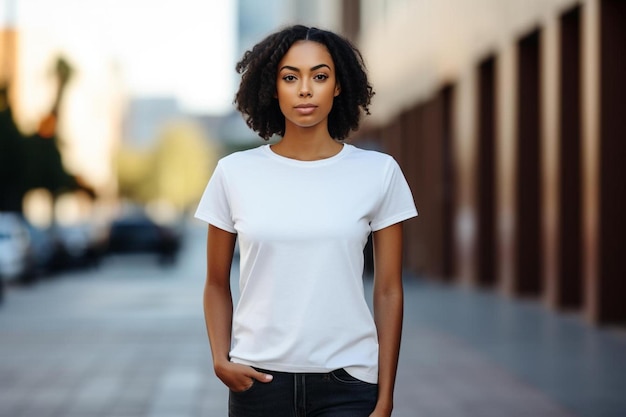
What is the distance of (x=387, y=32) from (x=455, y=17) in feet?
36.7

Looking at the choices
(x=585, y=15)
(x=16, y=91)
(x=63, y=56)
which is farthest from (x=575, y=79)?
(x=16, y=91)

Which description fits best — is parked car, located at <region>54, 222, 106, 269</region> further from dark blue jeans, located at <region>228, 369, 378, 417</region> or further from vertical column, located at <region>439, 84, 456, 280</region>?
dark blue jeans, located at <region>228, 369, 378, 417</region>

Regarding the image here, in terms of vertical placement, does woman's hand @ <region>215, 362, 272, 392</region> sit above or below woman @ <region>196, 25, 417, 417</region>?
below

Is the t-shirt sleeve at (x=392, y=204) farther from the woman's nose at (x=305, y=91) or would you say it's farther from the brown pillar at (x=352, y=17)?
the brown pillar at (x=352, y=17)

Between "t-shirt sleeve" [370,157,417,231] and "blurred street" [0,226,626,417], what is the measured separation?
492cm

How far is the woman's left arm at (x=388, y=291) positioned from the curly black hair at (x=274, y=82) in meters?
0.35

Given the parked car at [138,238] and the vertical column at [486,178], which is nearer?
the vertical column at [486,178]

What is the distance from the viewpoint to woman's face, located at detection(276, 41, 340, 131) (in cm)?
331

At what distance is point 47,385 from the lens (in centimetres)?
978

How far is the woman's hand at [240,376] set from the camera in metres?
3.19

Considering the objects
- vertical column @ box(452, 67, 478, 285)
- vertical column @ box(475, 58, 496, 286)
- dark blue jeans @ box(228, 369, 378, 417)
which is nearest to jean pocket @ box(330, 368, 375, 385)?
dark blue jeans @ box(228, 369, 378, 417)

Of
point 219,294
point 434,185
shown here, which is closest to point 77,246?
point 434,185

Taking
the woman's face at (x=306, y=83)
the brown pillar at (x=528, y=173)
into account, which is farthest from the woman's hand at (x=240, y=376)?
the brown pillar at (x=528, y=173)

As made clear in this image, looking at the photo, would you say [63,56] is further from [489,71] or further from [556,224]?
[556,224]
